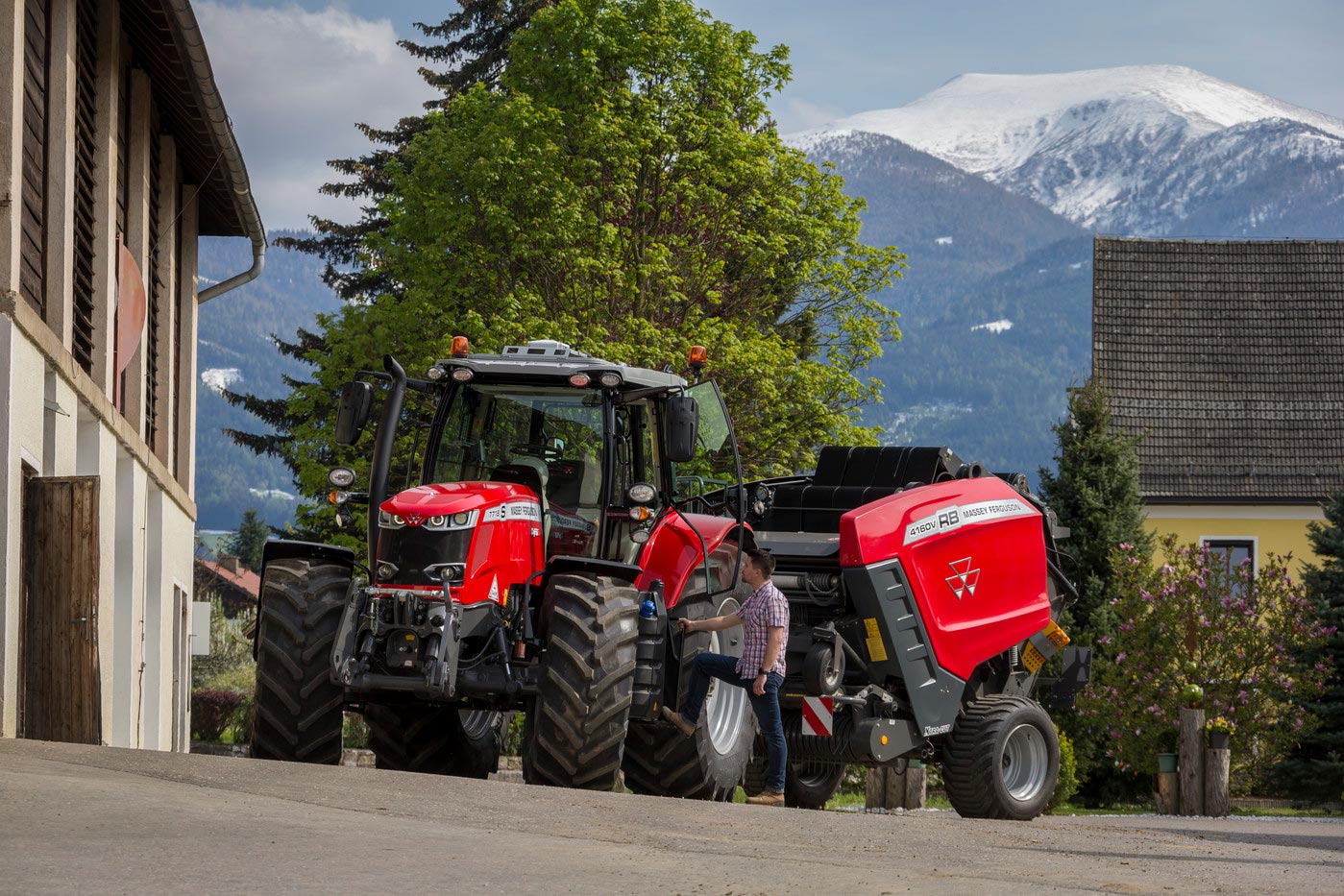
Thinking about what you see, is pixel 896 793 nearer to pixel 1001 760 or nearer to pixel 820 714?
pixel 1001 760

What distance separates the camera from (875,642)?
1356 centimetres

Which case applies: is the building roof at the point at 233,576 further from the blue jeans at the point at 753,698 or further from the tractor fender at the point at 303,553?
the tractor fender at the point at 303,553

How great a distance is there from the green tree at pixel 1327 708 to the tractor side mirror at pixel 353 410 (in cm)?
1826

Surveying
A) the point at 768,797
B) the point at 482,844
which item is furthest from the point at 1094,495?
the point at 482,844

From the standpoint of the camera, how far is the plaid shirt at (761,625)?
12852 millimetres

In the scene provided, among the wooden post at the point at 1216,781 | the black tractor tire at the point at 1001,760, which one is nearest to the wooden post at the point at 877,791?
the wooden post at the point at 1216,781

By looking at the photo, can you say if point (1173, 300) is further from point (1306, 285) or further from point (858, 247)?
point (858, 247)

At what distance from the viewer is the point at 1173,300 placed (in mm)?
40719

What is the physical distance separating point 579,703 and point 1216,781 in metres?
12.4

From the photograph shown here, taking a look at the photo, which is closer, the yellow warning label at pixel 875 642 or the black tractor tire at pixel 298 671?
the black tractor tire at pixel 298 671

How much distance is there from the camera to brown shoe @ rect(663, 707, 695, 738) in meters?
12.4

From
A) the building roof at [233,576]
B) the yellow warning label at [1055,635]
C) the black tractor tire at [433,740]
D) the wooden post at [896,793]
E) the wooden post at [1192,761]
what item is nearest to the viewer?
the black tractor tire at [433,740]

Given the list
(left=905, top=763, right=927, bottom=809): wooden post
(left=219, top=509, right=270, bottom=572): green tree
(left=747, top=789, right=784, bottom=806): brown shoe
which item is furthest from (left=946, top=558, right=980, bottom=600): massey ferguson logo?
(left=219, top=509, right=270, bottom=572): green tree

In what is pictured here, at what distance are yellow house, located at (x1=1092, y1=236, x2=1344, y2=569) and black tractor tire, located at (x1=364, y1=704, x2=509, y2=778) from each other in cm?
2415
